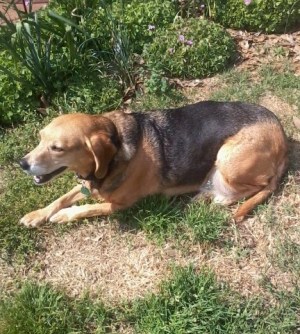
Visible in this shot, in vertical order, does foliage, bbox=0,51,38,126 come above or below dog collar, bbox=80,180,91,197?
above

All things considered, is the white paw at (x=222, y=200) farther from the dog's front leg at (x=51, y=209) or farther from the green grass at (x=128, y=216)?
the dog's front leg at (x=51, y=209)

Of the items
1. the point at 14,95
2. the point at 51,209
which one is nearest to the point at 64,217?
the point at 51,209

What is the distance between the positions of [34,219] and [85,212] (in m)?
0.46

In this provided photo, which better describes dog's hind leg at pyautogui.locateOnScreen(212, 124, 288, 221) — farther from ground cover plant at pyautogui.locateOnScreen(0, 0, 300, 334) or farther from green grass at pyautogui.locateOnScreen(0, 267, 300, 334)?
green grass at pyautogui.locateOnScreen(0, 267, 300, 334)

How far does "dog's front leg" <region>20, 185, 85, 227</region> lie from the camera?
3861mm

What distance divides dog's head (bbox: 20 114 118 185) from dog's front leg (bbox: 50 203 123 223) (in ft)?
1.59

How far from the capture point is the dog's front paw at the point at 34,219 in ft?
12.6

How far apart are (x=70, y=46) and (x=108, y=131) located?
147 cm

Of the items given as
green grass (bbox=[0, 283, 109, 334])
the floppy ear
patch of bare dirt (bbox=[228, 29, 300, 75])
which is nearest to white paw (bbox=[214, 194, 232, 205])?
the floppy ear

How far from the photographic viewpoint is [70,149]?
11.0ft

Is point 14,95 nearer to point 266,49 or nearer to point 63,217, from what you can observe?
point 63,217

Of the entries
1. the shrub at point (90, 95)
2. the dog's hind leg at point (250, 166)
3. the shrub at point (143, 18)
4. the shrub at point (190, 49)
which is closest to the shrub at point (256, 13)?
the shrub at point (190, 49)

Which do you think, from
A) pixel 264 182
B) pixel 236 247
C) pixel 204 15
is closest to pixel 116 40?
pixel 204 15

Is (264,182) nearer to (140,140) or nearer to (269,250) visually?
(269,250)
